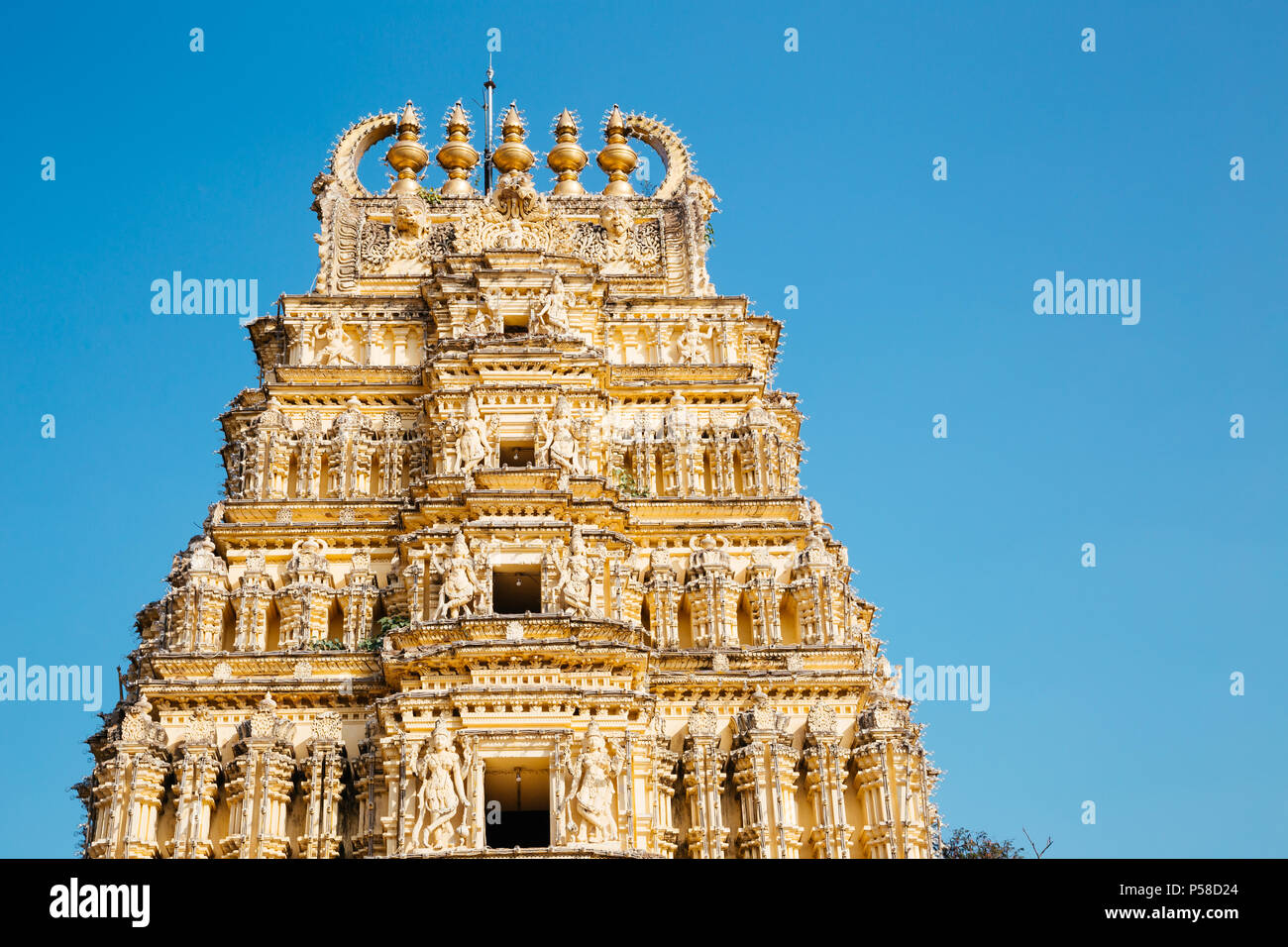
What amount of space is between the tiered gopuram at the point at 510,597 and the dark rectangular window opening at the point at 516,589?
0.06 meters

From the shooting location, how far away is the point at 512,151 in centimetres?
4288

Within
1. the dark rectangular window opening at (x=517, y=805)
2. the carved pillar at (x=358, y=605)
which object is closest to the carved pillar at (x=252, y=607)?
the carved pillar at (x=358, y=605)

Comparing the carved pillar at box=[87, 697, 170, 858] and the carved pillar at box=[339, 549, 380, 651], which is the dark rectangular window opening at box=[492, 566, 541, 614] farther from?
the carved pillar at box=[87, 697, 170, 858]

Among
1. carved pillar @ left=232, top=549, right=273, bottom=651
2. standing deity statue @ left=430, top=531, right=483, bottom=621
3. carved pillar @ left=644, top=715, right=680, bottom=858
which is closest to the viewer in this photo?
carved pillar @ left=644, top=715, right=680, bottom=858

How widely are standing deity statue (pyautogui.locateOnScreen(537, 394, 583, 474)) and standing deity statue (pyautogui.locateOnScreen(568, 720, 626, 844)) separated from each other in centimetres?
719

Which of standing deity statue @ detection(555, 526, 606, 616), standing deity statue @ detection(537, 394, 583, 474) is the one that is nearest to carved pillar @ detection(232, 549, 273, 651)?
standing deity statue @ detection(555, 526, 606, 616)

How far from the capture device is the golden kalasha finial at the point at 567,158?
42.9m

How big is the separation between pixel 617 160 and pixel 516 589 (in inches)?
582

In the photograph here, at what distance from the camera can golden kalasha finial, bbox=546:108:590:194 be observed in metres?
42.9

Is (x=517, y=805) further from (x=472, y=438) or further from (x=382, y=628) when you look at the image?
(x=472, y=438)

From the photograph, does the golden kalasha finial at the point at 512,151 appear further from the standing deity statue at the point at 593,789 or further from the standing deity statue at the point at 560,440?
the standing deity statue at the point at 593,789

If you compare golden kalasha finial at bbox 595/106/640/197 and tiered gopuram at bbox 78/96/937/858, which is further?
golden kalasha finial at bbox 595/106/640/197

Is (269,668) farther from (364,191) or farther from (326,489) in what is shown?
(364,191)
